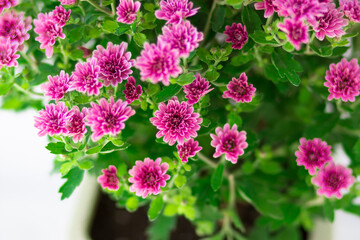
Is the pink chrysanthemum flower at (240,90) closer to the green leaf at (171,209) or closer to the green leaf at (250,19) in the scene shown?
the green leaf at (250,19)

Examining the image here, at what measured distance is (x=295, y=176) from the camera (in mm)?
801

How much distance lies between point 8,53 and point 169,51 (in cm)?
24

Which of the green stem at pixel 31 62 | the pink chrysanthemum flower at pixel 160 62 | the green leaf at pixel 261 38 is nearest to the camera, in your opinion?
the pink chrysanthemum flower at pixel 160 62

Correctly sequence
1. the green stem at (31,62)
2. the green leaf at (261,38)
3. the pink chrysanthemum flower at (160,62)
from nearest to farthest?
1. the pink chrysanthemum flower at (160,62)
2. the green leaf at (261,38)
3. the green stem at (31,62)

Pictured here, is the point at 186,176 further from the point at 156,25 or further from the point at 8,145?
the point at 8,145

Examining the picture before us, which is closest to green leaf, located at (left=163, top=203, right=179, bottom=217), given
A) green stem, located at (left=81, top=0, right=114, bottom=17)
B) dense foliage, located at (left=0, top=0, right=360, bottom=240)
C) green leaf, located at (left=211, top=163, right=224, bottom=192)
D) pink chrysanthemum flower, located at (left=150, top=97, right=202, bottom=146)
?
dense foliage, located at (left=0, top=0, right=360, bottom=240)

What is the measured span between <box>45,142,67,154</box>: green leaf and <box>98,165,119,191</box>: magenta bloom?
7cm

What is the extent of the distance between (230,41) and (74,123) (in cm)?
23

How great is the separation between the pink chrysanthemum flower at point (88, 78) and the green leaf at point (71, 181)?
14 cm

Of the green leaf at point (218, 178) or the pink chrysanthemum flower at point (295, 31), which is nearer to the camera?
the pink chrysanthemum flower at point (295, 31)

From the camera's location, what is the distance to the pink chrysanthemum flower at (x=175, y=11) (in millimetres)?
458

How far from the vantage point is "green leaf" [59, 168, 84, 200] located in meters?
0.55

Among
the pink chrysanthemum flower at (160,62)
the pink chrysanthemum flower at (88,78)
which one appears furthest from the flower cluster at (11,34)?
the pink chrysanthemum flower at (160,62)

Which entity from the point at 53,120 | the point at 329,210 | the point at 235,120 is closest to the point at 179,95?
the point at 235,120
